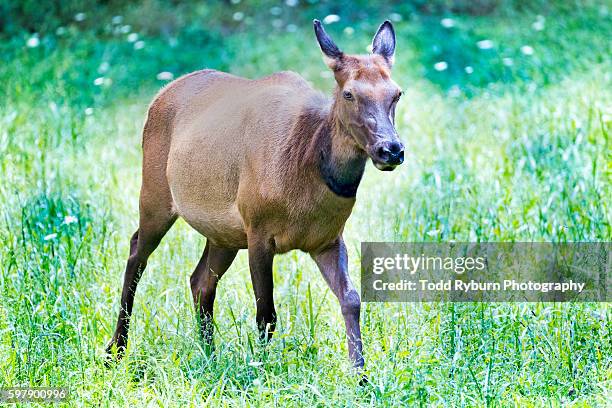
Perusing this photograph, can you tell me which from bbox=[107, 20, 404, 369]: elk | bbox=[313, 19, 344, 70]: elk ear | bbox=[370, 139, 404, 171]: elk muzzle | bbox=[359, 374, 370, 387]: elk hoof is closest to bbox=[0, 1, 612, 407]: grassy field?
bbox=[359, 374, 370, 387]: elk hoof

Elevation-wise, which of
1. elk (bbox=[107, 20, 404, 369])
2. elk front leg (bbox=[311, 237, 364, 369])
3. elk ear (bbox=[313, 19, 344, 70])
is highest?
elk ear (bbox=[313, 19, 344, 70])

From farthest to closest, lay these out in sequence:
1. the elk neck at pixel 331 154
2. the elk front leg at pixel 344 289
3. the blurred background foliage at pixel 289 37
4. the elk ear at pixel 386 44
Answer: the blurred background foliage at pixel 289 37
the elk ear at pixel 386 44
the elk front leg at pixel 344 289
the elk neck at pixel 331 154

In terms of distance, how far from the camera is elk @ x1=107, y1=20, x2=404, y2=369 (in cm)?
550

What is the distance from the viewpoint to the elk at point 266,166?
5.50m

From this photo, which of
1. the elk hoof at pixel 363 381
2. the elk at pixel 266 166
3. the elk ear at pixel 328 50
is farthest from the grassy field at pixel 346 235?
the elk ear at pixel 328 50

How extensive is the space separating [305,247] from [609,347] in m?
1.70

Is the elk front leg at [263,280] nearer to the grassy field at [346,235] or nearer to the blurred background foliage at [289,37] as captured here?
the grassy field at [346,235]

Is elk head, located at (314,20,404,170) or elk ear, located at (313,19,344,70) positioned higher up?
elk ear, located at (313,19,344,70)

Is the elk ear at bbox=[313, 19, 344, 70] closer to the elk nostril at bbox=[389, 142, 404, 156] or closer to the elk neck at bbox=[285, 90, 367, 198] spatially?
the elk neck at bbox=[285, 90, 367, 198]

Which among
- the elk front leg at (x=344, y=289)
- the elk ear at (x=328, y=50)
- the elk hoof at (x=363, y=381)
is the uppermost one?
the elk ear at (x=328, y=50)

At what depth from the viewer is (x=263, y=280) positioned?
585 cm

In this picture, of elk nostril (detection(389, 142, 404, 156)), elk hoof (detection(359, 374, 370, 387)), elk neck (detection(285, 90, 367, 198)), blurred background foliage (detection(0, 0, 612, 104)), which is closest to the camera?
elk nostril (detection(389, 142, 404, 156))

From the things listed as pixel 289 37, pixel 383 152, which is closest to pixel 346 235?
pixel 383 152

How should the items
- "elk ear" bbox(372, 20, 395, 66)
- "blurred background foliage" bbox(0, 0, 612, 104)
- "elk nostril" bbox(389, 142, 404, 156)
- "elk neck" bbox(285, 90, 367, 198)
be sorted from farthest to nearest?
"blurred background foliage" bbox(0, 0, 612, 104), "elk ear" bbox(372, 20, 395, 66), "elk neck" bbox(285, 90, 367, 198), "elk nostril" bbox(389, 142, 404, 156)
